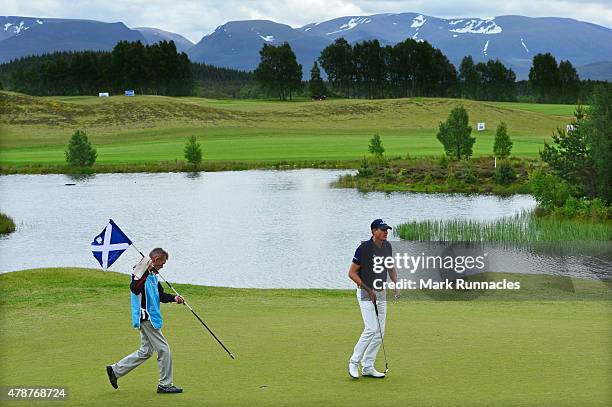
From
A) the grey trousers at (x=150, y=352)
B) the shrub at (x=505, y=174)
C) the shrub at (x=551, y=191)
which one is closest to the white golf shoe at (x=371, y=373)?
the grey trousers at (x=150, y=352)

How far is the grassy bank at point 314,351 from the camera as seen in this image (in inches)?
514

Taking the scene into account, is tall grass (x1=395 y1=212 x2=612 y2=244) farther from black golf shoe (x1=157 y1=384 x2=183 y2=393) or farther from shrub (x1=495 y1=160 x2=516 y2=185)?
black golf shoe (x1=157 y1=384 x2=183 y2=393)

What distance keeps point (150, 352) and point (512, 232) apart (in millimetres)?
32340

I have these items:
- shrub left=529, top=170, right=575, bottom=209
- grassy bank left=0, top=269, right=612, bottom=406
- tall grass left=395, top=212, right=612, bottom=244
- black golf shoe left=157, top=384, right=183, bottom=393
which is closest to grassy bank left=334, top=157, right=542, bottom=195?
shrub left=529, top=170, right=575, bottom=209

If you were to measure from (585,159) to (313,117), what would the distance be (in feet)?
351

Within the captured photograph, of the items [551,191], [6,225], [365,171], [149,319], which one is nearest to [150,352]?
[149,319]

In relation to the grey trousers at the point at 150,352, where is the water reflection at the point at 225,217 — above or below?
below

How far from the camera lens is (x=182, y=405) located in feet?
41.0

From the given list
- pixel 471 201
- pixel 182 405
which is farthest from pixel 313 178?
pixel 182 405

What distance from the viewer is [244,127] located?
492 ft

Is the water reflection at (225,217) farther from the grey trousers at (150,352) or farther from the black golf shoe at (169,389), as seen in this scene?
the black golf shoe at (169,389)

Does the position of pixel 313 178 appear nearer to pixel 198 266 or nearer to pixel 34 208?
pixel 34 208

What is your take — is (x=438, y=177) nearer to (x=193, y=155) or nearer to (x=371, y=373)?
(x=193, y=155)

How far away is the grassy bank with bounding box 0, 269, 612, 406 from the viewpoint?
1305cm
